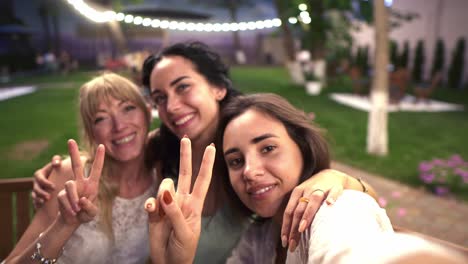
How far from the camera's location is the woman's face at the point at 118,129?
2027mm

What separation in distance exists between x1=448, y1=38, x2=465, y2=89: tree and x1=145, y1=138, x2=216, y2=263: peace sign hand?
1754cm

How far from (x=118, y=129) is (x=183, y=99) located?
386 mm

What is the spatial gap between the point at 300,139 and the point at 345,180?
27 centimetres

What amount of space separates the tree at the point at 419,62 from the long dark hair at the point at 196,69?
18223 millimetres

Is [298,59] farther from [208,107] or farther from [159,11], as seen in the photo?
[208,107]

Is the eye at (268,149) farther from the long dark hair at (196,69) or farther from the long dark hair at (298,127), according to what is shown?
the long dark hair at (196,69)

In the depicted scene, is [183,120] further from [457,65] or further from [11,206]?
[457,65]

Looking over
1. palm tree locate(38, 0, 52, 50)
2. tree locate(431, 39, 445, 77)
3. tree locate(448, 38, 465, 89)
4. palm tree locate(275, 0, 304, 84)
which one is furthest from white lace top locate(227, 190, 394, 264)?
palm tree locate(38, 0, 52, 50)

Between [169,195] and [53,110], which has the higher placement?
[169,195]

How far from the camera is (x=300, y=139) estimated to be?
1.72 meters

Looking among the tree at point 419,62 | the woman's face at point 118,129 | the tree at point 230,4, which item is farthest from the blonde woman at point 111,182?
the tree at point 230,4

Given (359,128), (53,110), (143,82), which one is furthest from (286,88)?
(143,82)

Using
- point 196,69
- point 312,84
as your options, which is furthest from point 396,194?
point 312,84

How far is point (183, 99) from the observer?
2088 millimetres
